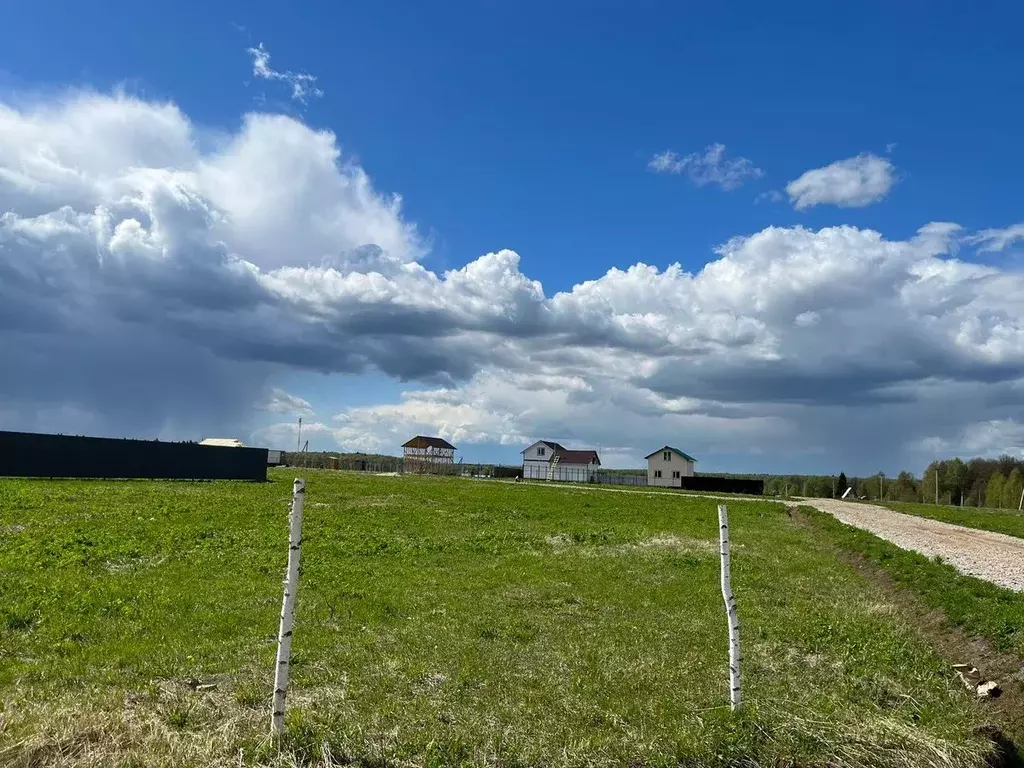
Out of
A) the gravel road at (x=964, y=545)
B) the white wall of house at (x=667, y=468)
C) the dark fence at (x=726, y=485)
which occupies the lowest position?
the gravel road at (x=964, y=545)

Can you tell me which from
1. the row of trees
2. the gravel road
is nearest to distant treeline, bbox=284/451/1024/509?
the row of trees

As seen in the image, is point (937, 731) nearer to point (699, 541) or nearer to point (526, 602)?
point (526, 602)

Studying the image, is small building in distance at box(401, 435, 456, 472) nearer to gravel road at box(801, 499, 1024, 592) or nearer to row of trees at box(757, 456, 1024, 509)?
row of trees at box(757, 456, 1024, 509)

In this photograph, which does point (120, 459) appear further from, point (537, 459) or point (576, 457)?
point (576, 457)

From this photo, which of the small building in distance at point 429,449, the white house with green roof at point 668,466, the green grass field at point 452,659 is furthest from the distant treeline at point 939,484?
the green grass field at point 452,659

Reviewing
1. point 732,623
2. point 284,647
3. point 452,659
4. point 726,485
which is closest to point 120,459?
point 452,659

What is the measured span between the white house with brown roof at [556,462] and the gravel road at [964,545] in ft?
261

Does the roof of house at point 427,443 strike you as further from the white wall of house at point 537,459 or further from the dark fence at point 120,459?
the dark fence at point 120,459

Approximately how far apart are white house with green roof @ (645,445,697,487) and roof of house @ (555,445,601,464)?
52.0 ft

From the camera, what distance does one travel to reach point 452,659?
9.64m

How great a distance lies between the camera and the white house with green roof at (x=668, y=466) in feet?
347

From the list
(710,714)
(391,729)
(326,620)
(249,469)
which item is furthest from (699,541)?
(249,469)

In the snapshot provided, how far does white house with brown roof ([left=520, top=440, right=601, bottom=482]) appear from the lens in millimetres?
116125

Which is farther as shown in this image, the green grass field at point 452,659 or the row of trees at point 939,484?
the row of trees at point 939,484
